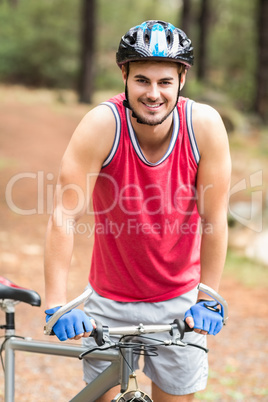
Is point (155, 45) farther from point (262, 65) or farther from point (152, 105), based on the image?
point (262, 65)

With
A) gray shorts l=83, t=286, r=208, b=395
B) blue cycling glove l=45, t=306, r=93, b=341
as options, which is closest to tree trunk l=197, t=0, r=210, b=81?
gray shorts l=83, t=286, r=208, b=395

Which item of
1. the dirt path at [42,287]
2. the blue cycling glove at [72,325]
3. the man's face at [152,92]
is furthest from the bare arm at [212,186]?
the dirt path at [42,287]

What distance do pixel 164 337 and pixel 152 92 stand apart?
3.98ft

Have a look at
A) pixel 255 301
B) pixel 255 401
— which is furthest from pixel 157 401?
pixel 255 301

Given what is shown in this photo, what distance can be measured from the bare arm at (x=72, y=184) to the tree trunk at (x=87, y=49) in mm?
15560

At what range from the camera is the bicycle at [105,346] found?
215 centimetres

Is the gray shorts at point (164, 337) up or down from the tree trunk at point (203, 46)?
down

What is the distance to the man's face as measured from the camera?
239 centimetres

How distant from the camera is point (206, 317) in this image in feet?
7.35

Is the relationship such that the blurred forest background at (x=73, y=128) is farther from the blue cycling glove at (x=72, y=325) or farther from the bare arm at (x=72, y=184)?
the blue cycling glove at (x=72, y=325)

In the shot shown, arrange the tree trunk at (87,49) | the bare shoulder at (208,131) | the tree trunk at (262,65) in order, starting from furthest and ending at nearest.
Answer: the tree trunk at (262,65)
the tree trunk at (87,49)
the bare shoulder at (208,131)

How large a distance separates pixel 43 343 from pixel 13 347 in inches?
5.8

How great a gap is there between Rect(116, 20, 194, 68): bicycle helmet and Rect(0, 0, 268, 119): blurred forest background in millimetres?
14172

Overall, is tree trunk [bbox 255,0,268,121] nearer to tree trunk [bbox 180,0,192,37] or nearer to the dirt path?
tree trunk [bbox 180,0,192,37]
